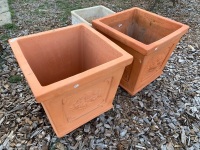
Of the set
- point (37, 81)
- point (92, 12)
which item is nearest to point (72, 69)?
point (37, 81)

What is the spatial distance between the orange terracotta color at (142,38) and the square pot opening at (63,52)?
191 mm

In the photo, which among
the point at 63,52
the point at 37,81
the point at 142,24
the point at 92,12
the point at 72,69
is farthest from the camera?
the point at 92,12

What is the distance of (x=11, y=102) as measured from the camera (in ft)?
5.29

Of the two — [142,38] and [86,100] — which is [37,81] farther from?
[142,38]

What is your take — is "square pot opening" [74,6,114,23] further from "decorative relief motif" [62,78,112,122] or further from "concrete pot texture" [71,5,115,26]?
"decorative relief motif" [62,78,112,122]

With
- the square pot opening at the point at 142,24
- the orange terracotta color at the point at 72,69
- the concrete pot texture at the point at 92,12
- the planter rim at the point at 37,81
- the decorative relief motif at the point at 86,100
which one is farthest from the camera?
the concrete pot texture at the point at 92,12

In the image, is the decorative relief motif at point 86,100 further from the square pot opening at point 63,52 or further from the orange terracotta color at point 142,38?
the orange terracotta color at point 142,38

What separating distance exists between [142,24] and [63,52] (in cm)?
92

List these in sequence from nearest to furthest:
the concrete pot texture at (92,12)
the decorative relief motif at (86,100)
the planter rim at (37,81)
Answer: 1. the planter rim at (37,81)
2. the decorative relief motif at (86,100)
3. the concrete pot texture at (92,12)

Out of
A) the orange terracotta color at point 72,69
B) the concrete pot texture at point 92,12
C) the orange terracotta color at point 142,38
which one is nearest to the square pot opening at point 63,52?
the orange terracotta color at point 72,69

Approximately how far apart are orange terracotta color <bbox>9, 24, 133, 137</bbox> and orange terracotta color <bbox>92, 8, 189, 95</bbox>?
7.6 inches

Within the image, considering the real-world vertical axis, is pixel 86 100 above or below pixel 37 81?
below

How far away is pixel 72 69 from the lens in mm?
1676

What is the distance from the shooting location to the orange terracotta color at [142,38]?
1.36 m
